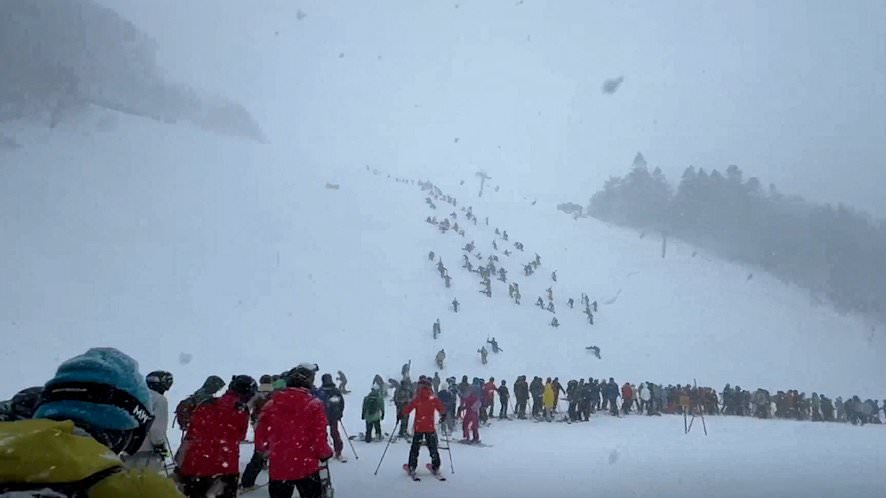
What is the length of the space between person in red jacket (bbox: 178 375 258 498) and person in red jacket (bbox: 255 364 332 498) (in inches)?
8.6

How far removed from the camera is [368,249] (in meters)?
33.7

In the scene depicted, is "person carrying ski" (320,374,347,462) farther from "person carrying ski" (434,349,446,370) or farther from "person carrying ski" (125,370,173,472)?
"person carrying ski" (434,349,446,370)

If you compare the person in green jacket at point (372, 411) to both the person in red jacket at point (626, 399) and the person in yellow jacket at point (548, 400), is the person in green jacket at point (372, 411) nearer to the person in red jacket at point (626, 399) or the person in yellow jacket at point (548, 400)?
the person in yellow jacket at point (548, 400)

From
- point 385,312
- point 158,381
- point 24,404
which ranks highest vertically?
point 385,312

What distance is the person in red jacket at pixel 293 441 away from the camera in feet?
15.4

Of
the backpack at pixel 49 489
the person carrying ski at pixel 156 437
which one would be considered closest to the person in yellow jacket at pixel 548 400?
the person carrying ski at pixel 156 437

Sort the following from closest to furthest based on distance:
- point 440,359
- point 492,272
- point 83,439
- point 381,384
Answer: point 83,439 < point 381,384 < point 440,359 < point 492,272

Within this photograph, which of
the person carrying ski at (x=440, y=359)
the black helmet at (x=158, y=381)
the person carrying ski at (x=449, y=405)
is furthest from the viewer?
the person carrying ski at (x=440, y=359)

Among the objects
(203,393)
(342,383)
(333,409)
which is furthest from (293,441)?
(342,383)

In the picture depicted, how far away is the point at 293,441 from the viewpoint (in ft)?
15.4

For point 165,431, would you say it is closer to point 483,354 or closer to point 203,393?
point 203,393

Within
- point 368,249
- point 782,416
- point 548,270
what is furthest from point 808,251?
point 368,249

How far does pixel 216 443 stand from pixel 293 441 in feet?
2.20

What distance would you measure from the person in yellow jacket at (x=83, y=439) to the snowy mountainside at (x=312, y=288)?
697 inches
